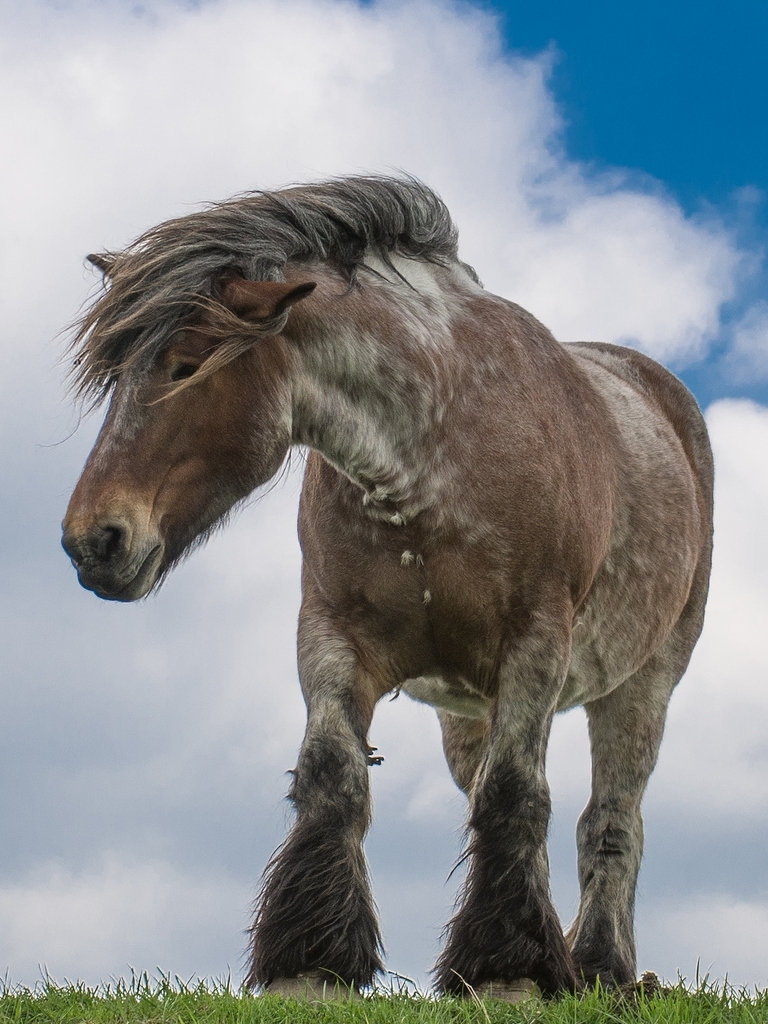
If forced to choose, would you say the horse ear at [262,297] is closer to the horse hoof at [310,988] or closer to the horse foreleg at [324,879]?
the horse foreleg at [324,879]

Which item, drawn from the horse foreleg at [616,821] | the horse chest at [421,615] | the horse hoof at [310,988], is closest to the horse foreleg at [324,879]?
the horse hoof at [310,988]

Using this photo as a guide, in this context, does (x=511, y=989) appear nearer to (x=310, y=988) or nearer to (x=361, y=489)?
(x=310, y=988)

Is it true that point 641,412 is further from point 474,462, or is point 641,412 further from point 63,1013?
point 63,1013

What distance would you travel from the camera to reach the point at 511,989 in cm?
540

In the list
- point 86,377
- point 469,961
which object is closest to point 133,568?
point 86,377

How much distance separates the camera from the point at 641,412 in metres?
8.13

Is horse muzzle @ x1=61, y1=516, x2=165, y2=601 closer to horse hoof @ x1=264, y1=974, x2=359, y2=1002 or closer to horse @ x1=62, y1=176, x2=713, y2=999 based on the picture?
horse @ x1=62, y1=176, x2=713, y2=999

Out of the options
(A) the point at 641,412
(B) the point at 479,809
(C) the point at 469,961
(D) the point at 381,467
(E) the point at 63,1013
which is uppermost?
(A) the point at 641,412

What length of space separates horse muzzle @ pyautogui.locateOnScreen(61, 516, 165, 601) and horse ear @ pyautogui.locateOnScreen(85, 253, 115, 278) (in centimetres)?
133

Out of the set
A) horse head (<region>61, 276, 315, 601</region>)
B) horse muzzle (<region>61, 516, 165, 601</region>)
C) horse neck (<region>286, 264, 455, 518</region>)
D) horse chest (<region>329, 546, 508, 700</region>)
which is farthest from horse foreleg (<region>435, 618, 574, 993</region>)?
horse muzzle (<region>61, 516, 165, 601</region>)

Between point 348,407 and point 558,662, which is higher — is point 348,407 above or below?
above

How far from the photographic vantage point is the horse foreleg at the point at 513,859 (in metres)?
5.42

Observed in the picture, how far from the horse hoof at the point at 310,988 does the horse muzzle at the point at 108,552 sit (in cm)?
170

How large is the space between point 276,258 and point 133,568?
4.55 ft
